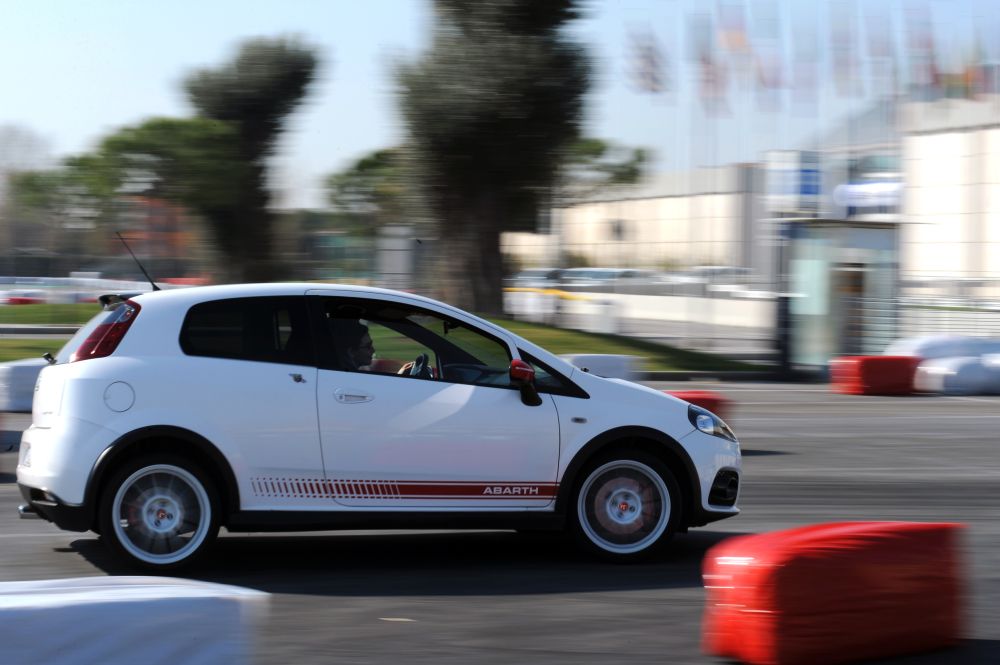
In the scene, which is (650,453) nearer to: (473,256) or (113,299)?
(113,299)

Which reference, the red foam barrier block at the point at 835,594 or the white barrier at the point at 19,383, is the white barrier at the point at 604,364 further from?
the red foam barrier block at the point at 835,594

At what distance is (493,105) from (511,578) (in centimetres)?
2281

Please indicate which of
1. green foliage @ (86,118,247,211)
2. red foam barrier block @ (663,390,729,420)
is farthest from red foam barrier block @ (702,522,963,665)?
green foliage @ (86,118,247,211)

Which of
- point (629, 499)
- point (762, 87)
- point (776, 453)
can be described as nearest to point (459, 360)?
point (629, 499)

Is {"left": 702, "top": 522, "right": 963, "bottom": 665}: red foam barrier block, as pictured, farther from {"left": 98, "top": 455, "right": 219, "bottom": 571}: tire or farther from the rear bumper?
the rear bumper

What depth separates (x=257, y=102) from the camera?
136 feet

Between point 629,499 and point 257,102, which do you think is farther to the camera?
point 257,102

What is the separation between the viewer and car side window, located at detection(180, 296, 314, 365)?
21.2 ft

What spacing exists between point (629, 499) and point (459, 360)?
125 centimetres

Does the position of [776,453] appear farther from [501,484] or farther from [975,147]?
[975,147]

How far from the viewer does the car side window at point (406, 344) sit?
21.7 ft

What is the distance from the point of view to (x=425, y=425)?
649 cm

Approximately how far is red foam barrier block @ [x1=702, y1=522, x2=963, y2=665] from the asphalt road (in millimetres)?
162

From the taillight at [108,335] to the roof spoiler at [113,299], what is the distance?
12cm
